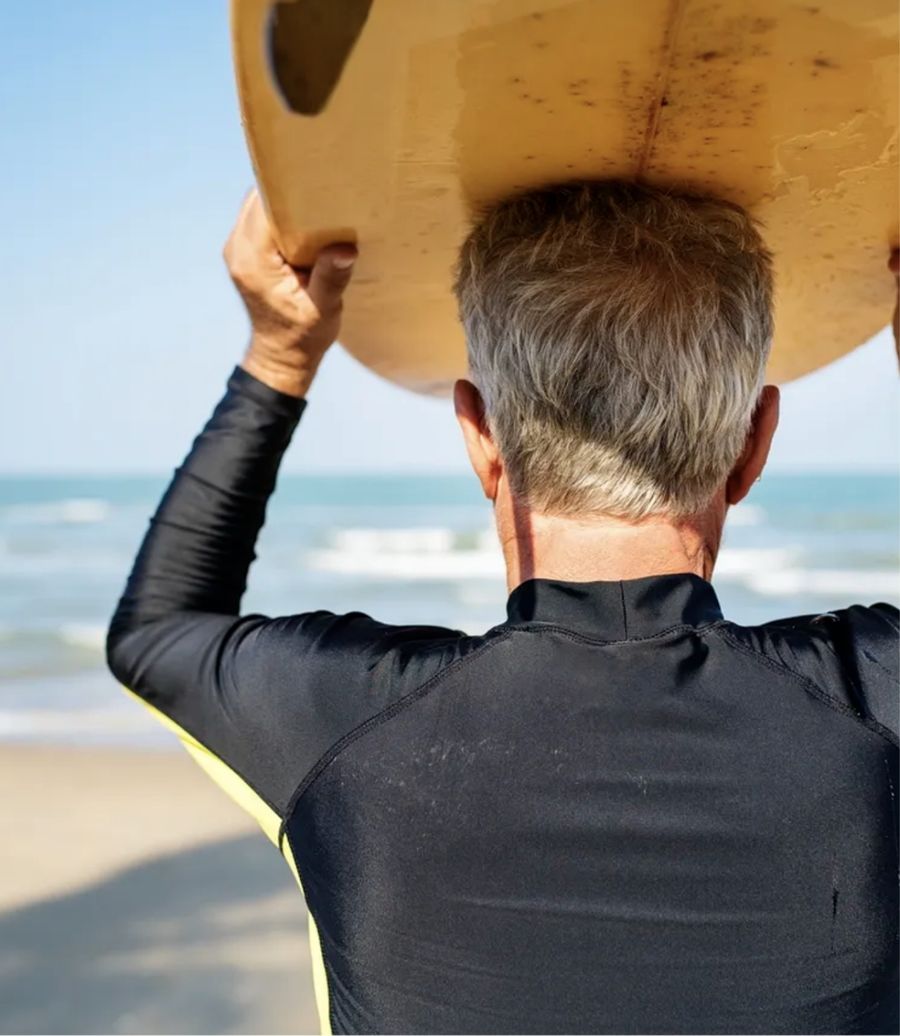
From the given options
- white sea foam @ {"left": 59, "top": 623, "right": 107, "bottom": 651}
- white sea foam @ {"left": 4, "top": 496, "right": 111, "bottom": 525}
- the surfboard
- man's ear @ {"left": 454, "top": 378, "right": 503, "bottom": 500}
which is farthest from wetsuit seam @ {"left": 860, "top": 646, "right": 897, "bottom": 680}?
white sea foam @ {"left": 4, "top": 496, "right": 111, "bottom": 525}

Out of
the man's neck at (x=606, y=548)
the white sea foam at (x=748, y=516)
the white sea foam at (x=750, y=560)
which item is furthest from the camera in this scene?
the white sea foam at (x=748, y=516)

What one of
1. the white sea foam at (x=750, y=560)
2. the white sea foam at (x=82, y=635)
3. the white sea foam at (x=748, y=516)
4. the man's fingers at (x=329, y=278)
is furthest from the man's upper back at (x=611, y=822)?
the white sea foam at (x=748, y=516)

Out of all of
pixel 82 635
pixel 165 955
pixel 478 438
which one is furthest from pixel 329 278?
pixel 82 635

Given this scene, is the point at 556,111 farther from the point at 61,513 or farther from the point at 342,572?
the point at 61,513

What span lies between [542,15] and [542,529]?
1.82 ft

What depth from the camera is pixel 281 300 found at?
167 cm

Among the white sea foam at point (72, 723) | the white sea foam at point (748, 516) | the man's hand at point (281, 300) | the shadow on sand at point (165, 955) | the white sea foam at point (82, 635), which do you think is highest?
the white sea foam at point (748, 516)

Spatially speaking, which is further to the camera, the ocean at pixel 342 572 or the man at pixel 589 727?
the ocean at pixel 342 572

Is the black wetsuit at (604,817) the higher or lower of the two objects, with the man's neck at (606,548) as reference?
lower

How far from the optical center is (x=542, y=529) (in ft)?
4.58

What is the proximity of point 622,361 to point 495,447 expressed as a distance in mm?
202

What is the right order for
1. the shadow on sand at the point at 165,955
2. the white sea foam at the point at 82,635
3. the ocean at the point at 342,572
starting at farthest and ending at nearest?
the white sea foam at the point at 82,635 → the ocean at the point at 342,572 → the shadow on sand at the point at 165,955

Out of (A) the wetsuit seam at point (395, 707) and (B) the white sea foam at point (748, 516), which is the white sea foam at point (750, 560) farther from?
(A) the wetsuit seam at point (395, 707)

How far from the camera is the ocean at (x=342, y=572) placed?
9.68m
